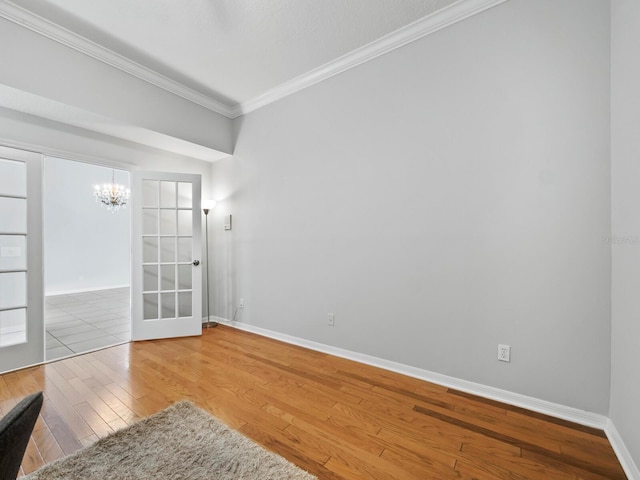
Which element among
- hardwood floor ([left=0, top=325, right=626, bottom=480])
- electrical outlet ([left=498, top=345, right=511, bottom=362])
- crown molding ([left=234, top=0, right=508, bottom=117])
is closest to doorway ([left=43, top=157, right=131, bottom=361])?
hardwood floor ([left=0, top=325, right=626, bottom=480])

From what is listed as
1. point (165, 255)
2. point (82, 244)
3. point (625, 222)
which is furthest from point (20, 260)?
point (82, 244)

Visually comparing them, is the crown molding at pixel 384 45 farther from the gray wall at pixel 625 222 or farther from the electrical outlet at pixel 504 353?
the electrical outlet at pixel 504 353

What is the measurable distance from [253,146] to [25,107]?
216 cm

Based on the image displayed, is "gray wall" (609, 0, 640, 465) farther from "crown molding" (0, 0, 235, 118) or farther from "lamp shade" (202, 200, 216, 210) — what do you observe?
"lamp shade" (202, 200, 216, 210)

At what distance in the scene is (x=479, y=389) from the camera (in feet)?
7.14

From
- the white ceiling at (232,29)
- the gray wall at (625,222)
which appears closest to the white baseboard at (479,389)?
the gray wall at (625,222)

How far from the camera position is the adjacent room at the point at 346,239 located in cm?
162

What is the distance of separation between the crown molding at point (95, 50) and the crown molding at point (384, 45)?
0.76 meters

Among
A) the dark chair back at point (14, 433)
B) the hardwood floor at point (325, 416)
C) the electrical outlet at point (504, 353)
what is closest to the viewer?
the dark chair back at point (14, 433)

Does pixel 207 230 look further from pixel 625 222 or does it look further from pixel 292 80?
pixel 625 222

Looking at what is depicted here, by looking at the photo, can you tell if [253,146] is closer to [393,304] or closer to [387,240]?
→ [387,240]

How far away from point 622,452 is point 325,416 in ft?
5.46

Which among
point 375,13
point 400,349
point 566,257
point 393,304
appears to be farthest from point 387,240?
point 375,13

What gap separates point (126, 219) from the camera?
7.54 m
